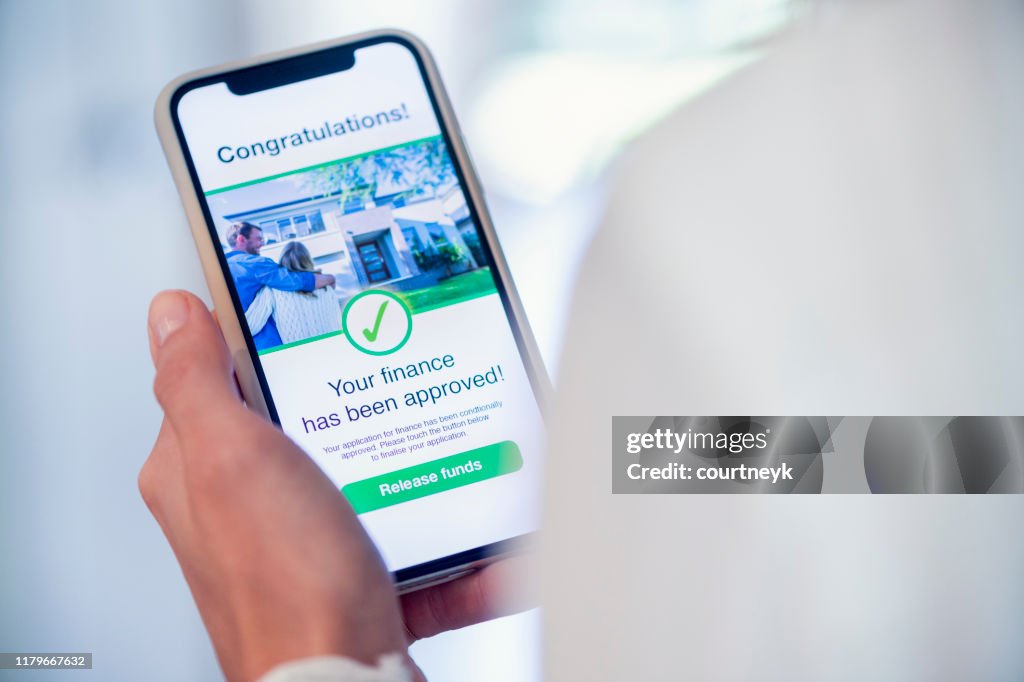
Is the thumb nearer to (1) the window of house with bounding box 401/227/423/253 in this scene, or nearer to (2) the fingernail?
(2) the fingernail

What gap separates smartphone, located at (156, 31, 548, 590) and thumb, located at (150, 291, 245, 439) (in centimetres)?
4

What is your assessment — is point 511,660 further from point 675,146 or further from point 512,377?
point 675,146

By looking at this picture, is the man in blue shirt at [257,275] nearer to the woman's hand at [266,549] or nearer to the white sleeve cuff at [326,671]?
the woman's hand at [266,549]

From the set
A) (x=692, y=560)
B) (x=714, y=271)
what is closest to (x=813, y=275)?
(x=714, y=271)

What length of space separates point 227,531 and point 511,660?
24 centimetres

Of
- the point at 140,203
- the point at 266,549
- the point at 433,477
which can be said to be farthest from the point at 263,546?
the point at 140,203

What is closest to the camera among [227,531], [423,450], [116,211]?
[227,531]

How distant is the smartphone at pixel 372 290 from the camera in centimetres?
39

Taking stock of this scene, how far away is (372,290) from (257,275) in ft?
0.19

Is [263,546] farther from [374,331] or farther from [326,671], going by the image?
[374,331]

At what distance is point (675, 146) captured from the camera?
20.4 inches

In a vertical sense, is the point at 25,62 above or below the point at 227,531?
above

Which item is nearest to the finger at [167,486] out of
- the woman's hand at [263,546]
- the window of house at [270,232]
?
the woman's hand at [263,546]

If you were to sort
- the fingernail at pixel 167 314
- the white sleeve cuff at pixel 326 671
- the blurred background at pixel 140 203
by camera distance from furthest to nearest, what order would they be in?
the blurred background at pixel 140 203 → the fingernail at pixel 167 314 → the white sleeve cuff at pixel 326 671
